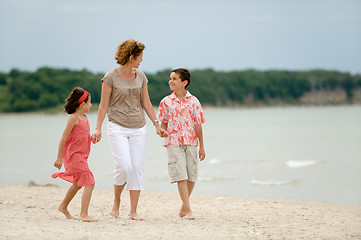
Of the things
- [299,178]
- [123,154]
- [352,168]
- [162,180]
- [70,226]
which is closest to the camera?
Result: [70,226]

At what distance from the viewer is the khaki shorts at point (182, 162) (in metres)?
5.75

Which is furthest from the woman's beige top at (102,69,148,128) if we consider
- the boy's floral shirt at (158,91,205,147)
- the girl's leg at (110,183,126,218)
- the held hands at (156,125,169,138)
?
the girl's leg at (110,183,126,218)

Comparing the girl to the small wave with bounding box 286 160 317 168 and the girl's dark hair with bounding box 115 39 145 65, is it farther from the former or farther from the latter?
the small wave with bounding box 286 160 317 168

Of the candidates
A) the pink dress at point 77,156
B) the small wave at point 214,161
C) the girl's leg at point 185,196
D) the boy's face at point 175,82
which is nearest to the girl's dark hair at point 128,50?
the boy's face at point 175,82

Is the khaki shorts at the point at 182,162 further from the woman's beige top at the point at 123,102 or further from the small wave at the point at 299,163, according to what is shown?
the small wave at the point at 299,163

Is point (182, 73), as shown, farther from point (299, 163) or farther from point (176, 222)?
point (299, 163)

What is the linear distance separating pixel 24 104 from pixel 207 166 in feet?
206

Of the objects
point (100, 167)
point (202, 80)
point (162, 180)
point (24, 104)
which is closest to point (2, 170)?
point (100, 167)

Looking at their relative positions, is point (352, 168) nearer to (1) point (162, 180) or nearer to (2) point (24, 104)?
(1) point (162, 180)

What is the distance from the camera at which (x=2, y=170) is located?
14.6 metres

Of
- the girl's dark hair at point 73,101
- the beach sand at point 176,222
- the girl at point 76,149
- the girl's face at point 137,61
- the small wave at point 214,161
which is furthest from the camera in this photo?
the small wave at point 214,161

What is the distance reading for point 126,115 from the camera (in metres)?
5.61

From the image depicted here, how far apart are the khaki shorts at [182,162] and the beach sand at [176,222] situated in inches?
21.2

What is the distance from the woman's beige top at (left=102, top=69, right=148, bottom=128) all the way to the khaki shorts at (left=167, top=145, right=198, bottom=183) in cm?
51
